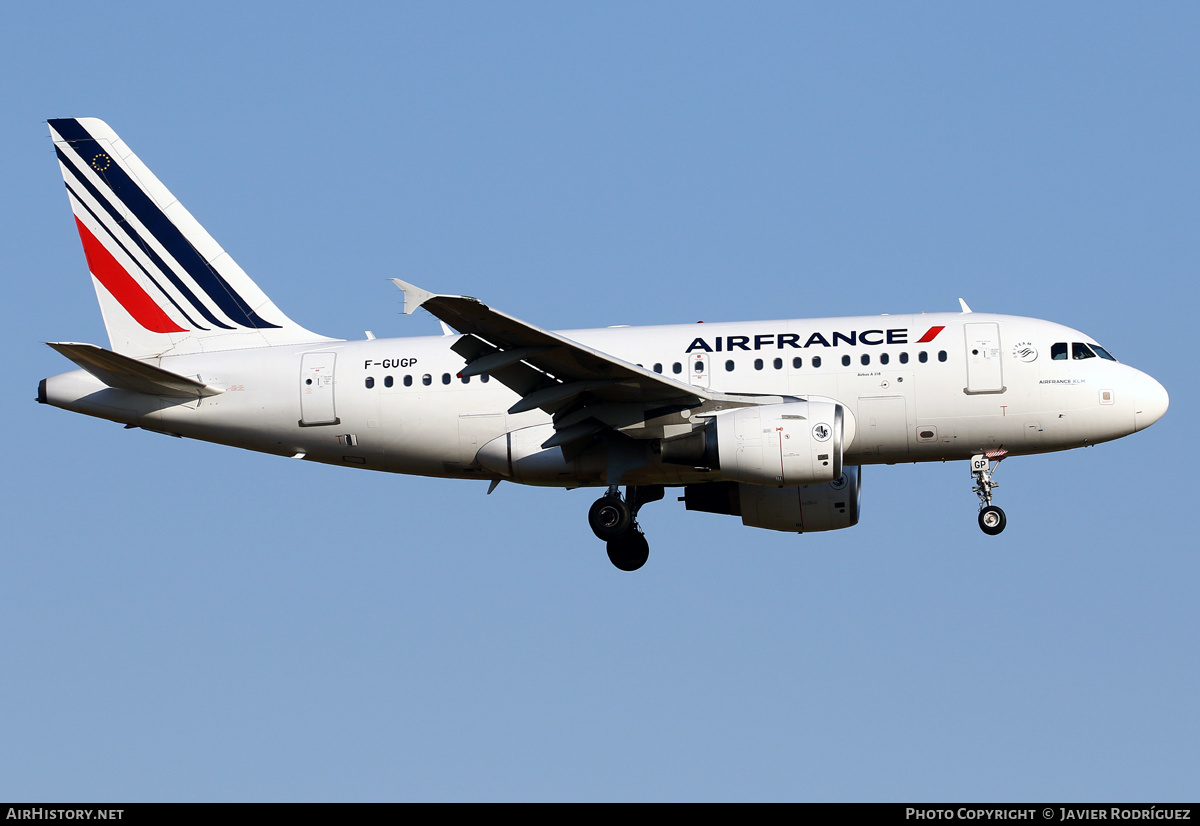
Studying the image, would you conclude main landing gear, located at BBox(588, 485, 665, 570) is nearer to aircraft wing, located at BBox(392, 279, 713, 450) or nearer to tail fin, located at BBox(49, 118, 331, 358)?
aircraft wing, located at BBox(392, 279, 713, 450)

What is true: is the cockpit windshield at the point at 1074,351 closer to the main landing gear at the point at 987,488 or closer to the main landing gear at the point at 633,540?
the main landing gear at the point at 987,488

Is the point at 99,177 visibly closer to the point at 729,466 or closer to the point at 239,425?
the point at 239,425

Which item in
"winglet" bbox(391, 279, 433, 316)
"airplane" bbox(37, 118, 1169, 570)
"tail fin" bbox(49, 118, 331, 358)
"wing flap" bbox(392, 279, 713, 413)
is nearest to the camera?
"winglet" bbox(391, 279, 433, 316)

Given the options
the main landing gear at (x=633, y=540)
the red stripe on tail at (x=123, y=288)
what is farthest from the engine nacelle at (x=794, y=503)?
the red stripe on tail at (x=123, y=288)

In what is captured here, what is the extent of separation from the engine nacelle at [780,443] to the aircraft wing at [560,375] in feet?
3.19

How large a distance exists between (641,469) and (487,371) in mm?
4567

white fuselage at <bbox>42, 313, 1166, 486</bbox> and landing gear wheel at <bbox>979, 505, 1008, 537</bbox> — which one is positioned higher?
white fuselage at <bbox>42, 313, 1166, 486</bbox>

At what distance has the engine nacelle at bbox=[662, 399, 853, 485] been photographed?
1224 inches

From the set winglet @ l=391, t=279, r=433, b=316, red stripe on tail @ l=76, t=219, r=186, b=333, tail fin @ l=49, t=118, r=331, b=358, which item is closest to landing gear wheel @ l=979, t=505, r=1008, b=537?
winglet @ l=391, t=279, r=433, b=316

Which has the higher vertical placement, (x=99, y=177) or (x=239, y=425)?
(x=99, y=177)

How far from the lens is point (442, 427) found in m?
34.0

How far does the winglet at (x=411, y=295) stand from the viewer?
2714cm

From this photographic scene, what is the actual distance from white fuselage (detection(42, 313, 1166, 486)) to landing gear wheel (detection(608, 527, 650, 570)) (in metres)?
2.76
